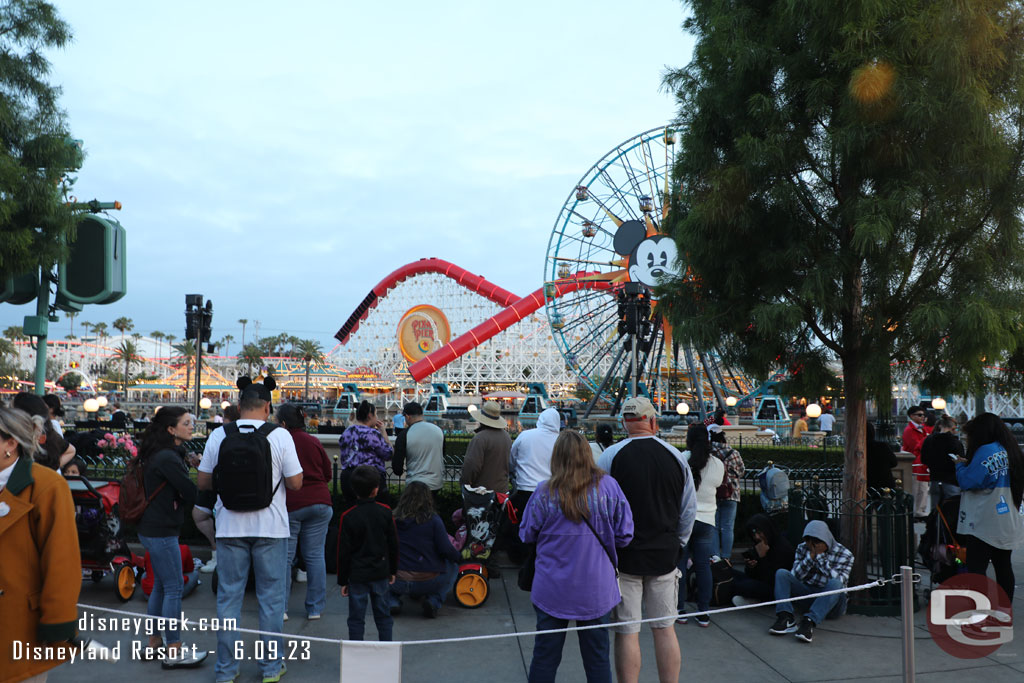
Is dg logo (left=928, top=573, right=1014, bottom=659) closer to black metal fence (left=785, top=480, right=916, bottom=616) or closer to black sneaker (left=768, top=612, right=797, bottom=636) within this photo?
black metal fence (left=785, top=480, right=916, bottom=616)

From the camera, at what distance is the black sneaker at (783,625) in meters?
5.52

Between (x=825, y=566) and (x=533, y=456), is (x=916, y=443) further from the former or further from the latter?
(x=533, y=456)

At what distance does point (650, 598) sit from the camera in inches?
163

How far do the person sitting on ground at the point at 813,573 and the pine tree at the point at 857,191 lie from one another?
0.76m

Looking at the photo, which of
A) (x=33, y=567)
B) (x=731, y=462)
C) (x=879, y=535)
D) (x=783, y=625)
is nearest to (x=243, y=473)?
(x=33, y=567)

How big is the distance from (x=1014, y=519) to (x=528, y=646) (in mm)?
3668

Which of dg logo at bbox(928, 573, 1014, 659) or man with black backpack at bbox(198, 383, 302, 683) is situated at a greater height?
man with black backpack at bbox(198, 383, 302, 683)

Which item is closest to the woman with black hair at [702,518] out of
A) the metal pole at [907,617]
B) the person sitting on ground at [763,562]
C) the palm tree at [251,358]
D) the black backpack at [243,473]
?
the person sitting on ground at [763,562]

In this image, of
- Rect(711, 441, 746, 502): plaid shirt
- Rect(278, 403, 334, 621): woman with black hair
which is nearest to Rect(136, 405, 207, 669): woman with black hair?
Rect(278, 403, 334, 621): woman with black hair

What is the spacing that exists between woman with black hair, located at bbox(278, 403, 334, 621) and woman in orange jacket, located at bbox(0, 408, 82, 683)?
271 centimetres

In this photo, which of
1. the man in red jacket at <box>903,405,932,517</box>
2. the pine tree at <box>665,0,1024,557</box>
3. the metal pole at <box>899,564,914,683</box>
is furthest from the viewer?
the man in red jacket at <box>903,405,932,517</box>

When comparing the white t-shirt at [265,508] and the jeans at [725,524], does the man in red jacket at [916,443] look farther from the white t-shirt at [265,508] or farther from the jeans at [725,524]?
the white t-shirt at [265,508]

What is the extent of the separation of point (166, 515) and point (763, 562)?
455 centimetres

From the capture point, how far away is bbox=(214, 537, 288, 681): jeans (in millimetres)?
4398
